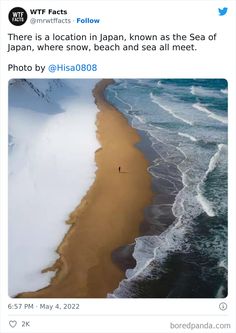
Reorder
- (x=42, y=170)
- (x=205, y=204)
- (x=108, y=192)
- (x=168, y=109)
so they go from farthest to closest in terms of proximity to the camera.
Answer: (x=168, y=109) → (x=108, y=192) → (x=205, y=204) → (x=42, y=170)

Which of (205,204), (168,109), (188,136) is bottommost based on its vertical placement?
(205,204)

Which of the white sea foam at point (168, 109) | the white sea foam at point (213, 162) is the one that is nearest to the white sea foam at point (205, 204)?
the white sea foam at point (213, 162)
